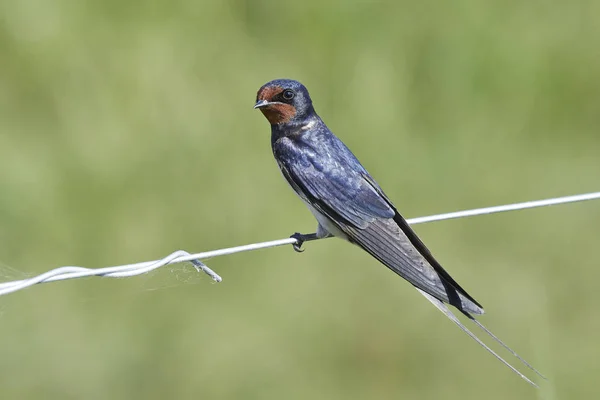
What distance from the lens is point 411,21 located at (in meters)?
4.70

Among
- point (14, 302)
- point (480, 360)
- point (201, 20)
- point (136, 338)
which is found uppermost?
point (201, 20)

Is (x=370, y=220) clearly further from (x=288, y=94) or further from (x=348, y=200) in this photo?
(x=288, y=94)

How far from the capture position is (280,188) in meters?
3.94

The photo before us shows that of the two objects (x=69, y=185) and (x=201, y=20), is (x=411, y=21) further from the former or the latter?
(x=69, y=185)

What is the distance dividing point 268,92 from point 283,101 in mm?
57

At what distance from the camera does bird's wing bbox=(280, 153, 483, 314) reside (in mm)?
2475

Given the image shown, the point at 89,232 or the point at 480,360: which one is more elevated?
the point at 89,232

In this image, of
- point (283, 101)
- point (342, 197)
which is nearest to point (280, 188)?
point (283, 101)

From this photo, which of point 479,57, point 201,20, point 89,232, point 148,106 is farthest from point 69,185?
point 479,57

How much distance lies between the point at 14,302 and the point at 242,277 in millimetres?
847

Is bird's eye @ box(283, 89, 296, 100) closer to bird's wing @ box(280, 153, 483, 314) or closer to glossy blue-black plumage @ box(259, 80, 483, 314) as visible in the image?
glossy blue-black plumage @ box(259, 80, 483, 314)

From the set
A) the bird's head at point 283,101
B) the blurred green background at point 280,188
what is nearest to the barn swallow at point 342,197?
Result: the bird's head at point 283,101

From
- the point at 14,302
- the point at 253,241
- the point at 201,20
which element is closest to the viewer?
the point at 14,302

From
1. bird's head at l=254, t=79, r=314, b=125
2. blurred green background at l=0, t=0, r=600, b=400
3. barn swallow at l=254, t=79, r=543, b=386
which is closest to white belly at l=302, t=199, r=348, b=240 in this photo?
barn swallow at l=254, t=79, r=543, b=386
